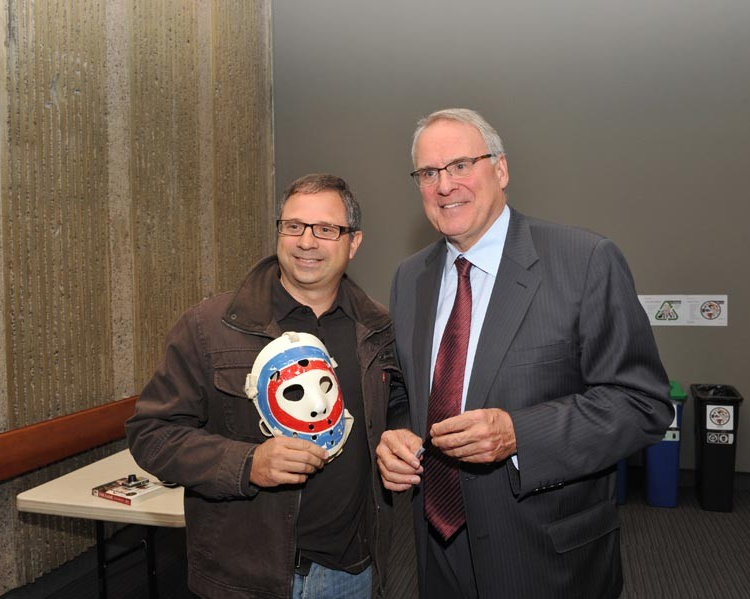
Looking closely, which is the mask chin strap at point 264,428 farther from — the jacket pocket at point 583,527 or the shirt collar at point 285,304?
the jacket pocket at point 583,527

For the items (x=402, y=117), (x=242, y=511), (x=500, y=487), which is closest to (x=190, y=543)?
(x=242, y=511)

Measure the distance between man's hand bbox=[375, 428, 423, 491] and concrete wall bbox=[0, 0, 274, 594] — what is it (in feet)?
7.42

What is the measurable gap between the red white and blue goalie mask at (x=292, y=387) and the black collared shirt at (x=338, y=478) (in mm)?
159

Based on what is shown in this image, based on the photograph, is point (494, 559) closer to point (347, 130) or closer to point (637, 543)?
point (637, 543)

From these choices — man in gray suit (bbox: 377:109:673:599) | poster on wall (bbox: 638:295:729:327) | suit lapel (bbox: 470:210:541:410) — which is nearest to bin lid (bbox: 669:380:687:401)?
poster on wall (bbox: 638:295:729:327)

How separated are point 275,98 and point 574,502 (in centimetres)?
491

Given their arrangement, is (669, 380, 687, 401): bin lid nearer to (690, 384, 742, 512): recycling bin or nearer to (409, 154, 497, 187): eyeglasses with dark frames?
(690, 384, 742, 512): recycling bin

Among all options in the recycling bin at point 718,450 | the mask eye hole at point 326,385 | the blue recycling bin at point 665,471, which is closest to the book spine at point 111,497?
the mask eye hole at point 326,385

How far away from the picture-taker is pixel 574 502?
166 centimetres

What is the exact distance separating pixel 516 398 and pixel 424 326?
0.37m

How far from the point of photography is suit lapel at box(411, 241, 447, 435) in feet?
5.79

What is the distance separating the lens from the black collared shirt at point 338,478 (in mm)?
1677

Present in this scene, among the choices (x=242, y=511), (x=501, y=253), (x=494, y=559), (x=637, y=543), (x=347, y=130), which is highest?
(x=347, y=130)

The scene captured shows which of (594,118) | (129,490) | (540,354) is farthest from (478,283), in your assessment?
(594,118)
